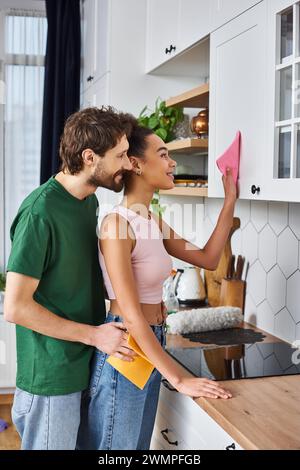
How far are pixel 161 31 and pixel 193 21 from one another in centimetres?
52

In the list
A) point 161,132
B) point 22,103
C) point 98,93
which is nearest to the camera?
point 161,132

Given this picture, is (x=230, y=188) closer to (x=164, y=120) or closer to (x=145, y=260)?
(x=145, y=260)

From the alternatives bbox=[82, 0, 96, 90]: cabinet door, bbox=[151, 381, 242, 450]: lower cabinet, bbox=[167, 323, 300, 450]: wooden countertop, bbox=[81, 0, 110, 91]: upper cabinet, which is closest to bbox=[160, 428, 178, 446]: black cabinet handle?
bbox=[151, 381, 242, 450]: lower cabinet

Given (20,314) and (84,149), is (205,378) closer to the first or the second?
(20,314)

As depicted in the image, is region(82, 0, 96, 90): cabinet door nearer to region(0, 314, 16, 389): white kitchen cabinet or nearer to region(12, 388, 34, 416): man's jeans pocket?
region(0, 314, 16, 389): white kitchen cabinet

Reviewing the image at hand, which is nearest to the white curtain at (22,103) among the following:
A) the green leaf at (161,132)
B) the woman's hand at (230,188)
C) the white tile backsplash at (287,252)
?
the green leaf at (161,132)

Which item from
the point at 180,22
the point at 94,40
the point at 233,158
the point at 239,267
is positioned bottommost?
the point at 239,267

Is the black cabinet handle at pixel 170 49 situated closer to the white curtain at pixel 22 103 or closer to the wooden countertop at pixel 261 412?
the wooden countertop at pixel 261 412

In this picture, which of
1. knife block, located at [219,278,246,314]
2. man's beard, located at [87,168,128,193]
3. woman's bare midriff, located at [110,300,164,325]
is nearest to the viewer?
man's beard, located at [87,168,128,193]

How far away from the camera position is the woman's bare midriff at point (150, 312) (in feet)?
5.69

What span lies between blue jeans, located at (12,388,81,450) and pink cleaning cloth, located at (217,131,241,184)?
860 mm

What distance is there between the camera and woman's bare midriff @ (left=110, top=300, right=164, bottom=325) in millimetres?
1734

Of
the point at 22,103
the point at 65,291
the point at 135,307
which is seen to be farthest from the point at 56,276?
the point at 22,103

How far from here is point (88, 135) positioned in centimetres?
161
